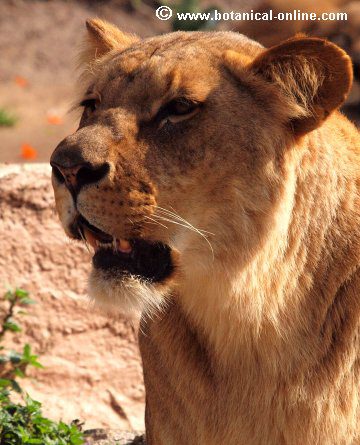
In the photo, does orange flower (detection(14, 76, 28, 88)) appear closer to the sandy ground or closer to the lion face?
the sandy ground

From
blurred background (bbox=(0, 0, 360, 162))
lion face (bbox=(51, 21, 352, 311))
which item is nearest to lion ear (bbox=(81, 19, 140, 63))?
lion face (bbox=(51, 21, 352, 311))

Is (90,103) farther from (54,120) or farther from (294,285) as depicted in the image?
(54,120)

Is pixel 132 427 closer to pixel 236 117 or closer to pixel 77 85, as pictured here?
pixel 77 85

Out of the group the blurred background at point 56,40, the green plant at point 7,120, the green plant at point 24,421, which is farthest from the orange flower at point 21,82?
the green plant at point 24,421

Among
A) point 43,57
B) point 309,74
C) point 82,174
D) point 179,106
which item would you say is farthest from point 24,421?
point 43,57

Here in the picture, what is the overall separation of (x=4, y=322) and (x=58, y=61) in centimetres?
696

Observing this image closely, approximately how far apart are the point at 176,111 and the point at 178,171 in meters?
0.18

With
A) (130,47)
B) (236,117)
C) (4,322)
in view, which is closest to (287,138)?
(236,117)

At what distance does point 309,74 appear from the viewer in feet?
8.93

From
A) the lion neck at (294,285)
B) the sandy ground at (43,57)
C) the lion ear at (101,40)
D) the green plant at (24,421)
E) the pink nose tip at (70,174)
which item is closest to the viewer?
the pink nose tip at (70,174)

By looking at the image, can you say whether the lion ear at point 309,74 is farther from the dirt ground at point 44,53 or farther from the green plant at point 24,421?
the dirt ground at point 44,53

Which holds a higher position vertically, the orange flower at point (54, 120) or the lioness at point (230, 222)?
the lioness at point (230, 222)

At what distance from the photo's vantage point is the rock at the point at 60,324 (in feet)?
14.5

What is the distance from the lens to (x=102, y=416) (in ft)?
14.5
